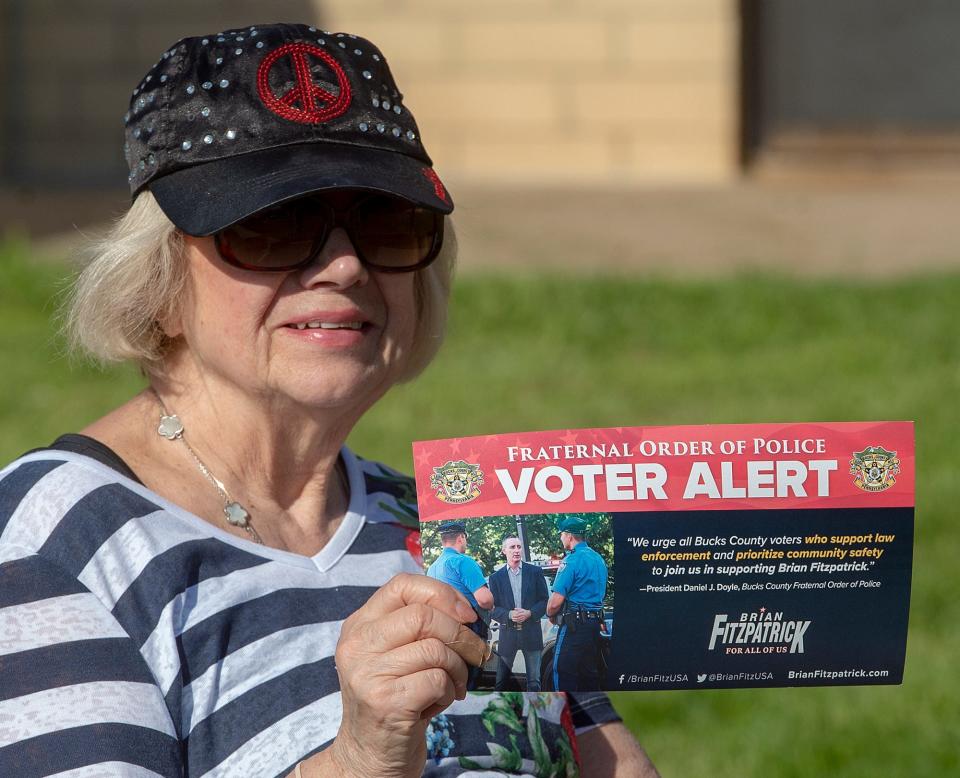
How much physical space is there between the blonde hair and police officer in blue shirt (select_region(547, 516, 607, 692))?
756 mm

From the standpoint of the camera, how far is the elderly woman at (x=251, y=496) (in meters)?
1.72

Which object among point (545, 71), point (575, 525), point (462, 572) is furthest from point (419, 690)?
point (545, 71)

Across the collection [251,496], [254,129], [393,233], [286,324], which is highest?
[254,129]

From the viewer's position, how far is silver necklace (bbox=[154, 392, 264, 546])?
6.95 feet

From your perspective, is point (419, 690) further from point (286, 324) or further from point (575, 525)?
point (286, 324)

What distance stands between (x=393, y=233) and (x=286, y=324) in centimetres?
22

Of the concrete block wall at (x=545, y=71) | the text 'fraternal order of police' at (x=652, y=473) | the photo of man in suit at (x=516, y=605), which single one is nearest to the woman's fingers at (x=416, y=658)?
the photo of man in suit at (x=516, y=605)

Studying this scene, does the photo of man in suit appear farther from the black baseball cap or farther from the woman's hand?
the black baseball cap

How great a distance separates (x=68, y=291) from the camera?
2357 millimetres

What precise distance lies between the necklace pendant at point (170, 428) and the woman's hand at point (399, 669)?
0.57m

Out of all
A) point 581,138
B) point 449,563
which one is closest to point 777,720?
point 449,563

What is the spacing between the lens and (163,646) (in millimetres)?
1862

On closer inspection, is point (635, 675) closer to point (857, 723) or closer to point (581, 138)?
point (857, 723)

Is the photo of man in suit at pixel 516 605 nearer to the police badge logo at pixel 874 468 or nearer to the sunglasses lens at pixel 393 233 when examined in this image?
the police badge logo at pixel 874 468
